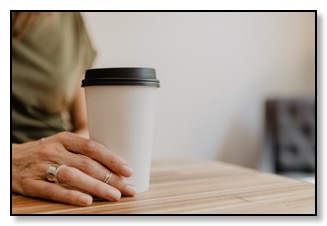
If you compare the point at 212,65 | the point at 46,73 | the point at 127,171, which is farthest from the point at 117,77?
the point at 212,65

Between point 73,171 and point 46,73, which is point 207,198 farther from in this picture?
point 46,73

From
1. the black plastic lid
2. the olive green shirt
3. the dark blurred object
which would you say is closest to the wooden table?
the black plastic lid

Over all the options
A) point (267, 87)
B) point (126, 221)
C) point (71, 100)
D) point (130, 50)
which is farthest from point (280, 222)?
point (267, 87)

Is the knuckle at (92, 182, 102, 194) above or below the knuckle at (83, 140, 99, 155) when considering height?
below

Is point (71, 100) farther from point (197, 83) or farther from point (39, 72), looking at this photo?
point (197, 83)

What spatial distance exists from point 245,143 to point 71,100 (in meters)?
1.26

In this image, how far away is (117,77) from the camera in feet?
2.09

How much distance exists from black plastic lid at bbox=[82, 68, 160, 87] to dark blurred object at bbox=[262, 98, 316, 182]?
5.90 ft

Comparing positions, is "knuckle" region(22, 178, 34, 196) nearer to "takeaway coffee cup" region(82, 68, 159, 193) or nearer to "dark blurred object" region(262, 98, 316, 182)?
"takeaway coffee cup" region(82, 68, 159, 193)

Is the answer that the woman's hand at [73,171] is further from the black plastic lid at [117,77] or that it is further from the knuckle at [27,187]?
the black plastic lid at [117,77]

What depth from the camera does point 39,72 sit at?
151cm

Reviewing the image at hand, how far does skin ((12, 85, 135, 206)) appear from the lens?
2.11ft

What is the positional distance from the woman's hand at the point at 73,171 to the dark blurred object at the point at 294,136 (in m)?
1.79
